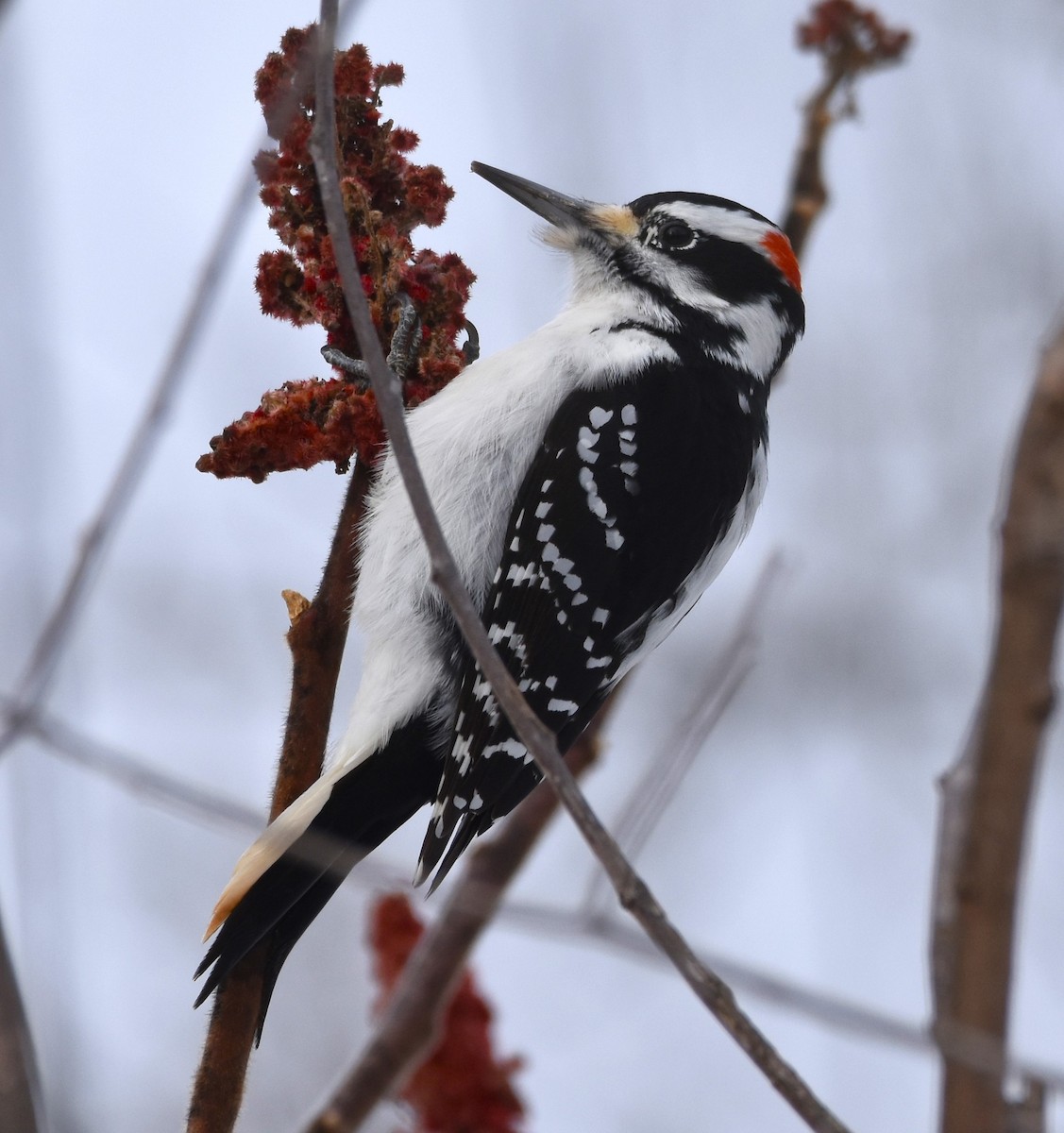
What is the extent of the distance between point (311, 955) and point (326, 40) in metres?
6.80

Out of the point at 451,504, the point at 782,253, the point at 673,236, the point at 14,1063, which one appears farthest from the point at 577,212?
the point at 14,1063

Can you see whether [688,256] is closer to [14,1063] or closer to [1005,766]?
[1005,766]

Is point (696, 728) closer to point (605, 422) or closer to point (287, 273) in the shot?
point (605, 422)

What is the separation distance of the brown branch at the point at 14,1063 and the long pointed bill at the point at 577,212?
2.80 meters

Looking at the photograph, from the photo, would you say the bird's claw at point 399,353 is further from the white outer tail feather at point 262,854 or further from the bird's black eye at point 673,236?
the bird's black eye at point 673,236

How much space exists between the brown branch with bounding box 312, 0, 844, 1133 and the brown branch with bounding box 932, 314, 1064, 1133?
8.2 inches

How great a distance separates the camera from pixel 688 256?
381 centimetres

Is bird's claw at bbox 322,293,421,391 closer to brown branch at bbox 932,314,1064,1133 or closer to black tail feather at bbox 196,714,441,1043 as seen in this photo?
black tail feather at bbox 196,714,441,1043

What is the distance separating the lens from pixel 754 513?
145 inches

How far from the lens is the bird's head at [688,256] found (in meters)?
3.77

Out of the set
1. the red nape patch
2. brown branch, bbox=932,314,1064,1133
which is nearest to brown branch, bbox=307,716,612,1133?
brown branch, bbox=932,314,1064,1133

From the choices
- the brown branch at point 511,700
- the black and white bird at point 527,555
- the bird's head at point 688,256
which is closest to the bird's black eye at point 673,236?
the bird's head at point 688,256

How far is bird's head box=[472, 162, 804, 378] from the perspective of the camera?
3.77 meters

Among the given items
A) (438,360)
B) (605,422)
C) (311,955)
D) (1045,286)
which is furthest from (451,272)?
(311,955)
